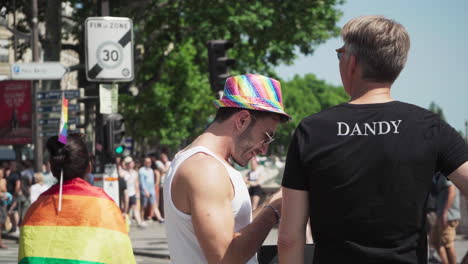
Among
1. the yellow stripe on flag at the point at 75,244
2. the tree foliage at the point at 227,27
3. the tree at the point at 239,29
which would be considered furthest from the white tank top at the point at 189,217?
the tree at the point at 239,29

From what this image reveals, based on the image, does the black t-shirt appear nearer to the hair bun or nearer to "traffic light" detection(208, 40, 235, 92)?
the hair bun

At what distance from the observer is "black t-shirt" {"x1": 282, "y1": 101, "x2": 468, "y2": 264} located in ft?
8.25

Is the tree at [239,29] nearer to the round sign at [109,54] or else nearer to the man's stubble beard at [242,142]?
the round sign at [109,54]

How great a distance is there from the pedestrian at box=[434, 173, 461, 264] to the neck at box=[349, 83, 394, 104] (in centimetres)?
789

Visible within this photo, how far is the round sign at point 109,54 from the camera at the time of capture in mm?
12781

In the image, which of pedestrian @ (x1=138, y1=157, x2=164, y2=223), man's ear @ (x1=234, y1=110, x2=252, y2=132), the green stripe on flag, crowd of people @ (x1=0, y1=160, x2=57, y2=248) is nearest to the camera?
man's ear @ (x1=234, y1=110, x2=252, y2=132)

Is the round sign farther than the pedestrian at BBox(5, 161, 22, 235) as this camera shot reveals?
No

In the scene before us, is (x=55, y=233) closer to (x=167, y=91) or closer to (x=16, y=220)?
(x=16, y=220)

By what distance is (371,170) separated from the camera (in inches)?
99.0

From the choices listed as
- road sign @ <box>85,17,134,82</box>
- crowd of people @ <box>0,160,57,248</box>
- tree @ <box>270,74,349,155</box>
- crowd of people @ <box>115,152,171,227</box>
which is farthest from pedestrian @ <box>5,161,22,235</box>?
tree @ <box>270,74,349,155</box>

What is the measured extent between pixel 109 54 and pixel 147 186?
9.78 metres

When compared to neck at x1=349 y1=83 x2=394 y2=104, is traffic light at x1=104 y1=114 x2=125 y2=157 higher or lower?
lower

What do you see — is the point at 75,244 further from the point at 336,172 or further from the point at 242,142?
the point at 336,172

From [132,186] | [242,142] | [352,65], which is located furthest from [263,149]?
[132,186]
